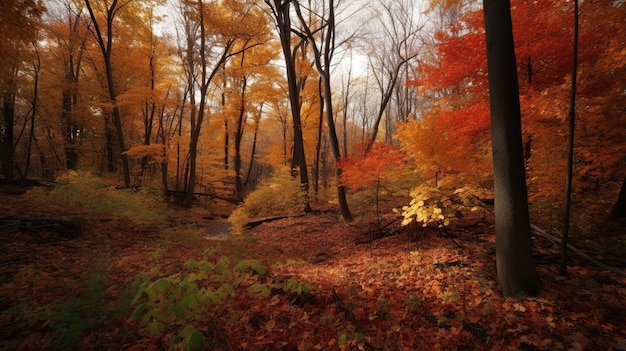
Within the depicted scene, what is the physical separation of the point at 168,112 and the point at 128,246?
19.4 metres

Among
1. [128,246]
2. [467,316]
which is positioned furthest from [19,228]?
[467,316]

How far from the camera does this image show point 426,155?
6.75m

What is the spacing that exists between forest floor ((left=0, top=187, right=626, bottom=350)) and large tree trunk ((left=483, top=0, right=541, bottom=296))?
460 mm

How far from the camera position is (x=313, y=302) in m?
3.90

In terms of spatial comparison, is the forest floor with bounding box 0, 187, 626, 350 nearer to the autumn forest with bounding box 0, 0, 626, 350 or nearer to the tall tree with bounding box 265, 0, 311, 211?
the autumn forest with bounding box 0, 0, 626, 350

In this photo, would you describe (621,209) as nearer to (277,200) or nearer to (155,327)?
(155,327)

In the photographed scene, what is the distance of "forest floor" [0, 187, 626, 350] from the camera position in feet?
9.30

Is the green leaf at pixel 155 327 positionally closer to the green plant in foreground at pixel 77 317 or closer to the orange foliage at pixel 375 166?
the green plant in foreground at pixel 77 317

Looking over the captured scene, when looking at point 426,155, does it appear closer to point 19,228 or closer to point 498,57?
point 498,57

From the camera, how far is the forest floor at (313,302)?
9.30 feet

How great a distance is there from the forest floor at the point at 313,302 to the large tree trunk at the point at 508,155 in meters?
0.46

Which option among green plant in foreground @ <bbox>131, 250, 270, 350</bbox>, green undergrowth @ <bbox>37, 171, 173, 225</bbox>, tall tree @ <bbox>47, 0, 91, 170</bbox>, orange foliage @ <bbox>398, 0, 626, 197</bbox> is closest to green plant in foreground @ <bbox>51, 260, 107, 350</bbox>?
green plant in foreground @ <bbox>131, 250, 270, 350</bbox>

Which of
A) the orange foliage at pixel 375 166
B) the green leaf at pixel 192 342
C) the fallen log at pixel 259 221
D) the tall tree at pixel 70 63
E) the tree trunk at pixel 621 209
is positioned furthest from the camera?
the tall tree at pixel 70 63

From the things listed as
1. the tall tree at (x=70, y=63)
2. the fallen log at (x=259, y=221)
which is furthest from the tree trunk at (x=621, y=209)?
the tall tree at (x=70, y=63)
